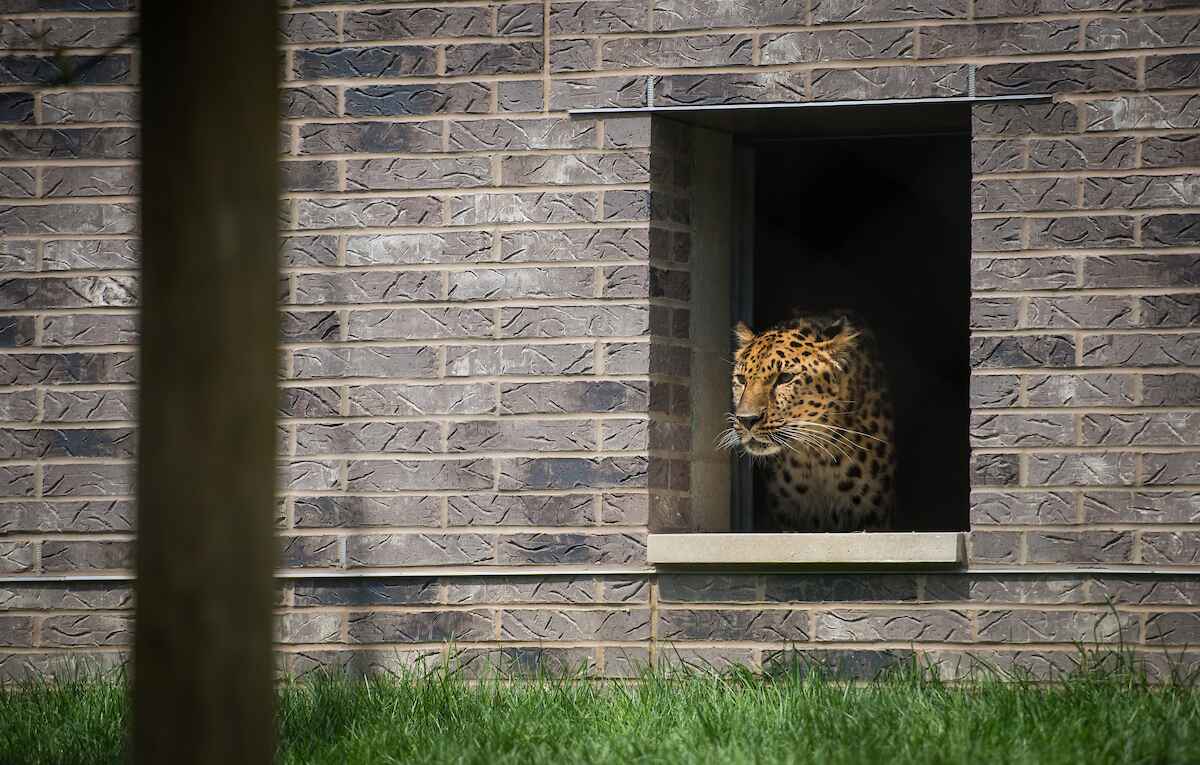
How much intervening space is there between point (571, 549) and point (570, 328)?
0.91 meters

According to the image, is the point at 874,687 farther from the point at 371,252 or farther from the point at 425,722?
the point at 371,252

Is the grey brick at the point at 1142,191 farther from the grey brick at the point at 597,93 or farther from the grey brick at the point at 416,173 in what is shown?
the grey brick at the point at 416,173

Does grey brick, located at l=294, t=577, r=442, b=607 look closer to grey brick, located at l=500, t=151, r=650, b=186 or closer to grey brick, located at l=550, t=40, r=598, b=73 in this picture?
grey brick, located at l=500, t=151, r=650, b=186

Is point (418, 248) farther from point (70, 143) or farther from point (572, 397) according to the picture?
point (70, 143)

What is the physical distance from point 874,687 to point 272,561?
326cm

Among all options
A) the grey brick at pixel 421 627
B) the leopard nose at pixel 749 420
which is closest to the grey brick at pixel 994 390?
the leopard nose at pixel 749 420

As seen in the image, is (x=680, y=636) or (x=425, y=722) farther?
(x=680, y=636)

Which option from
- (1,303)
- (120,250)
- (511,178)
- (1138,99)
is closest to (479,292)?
(511,178)

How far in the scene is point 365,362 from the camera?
7121 mm

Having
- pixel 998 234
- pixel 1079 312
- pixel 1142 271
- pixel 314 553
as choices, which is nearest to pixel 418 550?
pixel 314 553

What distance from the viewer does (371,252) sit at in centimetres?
715

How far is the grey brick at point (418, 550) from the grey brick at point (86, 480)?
1.04 meters

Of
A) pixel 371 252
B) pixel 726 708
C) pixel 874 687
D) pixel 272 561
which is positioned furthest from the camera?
pixel 371 252

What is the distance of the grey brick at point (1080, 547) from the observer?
6.58 m
